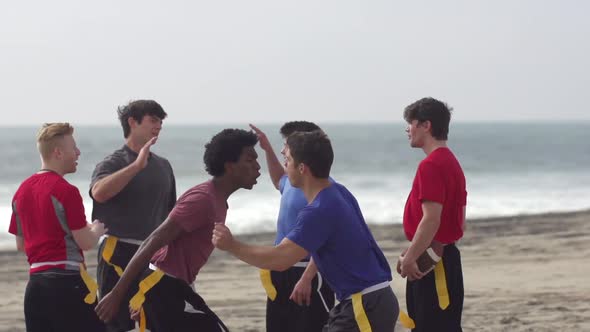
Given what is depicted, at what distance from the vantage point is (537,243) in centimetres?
1662

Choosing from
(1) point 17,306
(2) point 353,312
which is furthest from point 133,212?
(1) point 17,306

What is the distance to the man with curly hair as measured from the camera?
5137mm

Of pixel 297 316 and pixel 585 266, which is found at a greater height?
pixel 297 316

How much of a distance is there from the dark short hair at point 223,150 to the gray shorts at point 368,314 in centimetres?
92

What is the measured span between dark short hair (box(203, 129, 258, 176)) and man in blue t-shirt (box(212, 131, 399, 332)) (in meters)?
0.44

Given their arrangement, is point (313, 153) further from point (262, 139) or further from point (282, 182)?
point (282, 182)

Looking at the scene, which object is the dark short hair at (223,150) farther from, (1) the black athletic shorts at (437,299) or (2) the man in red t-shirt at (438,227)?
(1) the black athletic shorts at (437,299)

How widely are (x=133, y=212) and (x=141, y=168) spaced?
1.28ft

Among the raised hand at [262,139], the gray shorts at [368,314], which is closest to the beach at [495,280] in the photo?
the raised hand at [262,139]

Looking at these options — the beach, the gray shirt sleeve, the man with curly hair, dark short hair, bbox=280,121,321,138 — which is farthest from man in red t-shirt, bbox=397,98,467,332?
the beach

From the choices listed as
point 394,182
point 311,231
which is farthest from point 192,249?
point 394,182

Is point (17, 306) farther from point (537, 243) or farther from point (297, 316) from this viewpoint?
point (537, 243)

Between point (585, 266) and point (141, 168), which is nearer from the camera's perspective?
point (141, 168)

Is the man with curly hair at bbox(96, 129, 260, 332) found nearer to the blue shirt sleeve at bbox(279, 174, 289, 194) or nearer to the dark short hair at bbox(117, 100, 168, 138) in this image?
the blue shirt sleeve at bbox(279, 174, 289, 194)
